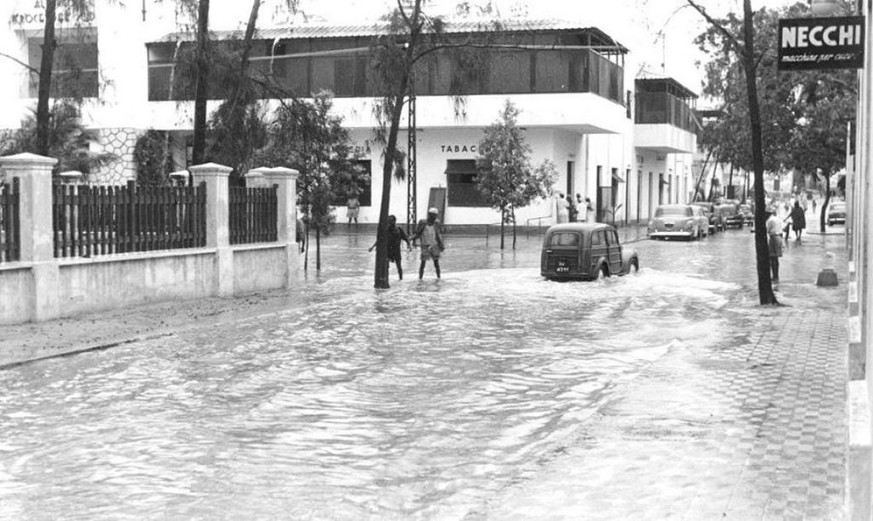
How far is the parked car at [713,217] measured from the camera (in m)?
57.6

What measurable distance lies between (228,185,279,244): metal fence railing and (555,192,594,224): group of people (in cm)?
2775

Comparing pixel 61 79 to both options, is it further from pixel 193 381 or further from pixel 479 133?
pixel 479 133

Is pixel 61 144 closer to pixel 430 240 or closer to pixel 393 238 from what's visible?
pixel 393 238

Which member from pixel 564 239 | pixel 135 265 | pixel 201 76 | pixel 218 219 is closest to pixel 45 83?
pixel 201 76

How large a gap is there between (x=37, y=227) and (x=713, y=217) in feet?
151

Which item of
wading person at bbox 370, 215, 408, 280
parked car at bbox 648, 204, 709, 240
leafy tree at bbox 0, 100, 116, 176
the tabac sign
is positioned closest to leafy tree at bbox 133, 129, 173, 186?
leafy tree at bbox 0, 100, 116, 176

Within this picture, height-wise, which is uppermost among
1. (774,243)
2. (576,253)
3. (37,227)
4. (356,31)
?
(356,31)

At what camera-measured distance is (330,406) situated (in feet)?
37.0

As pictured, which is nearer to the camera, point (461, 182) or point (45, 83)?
point (45, 83)

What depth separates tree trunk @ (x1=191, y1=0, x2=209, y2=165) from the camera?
24047 mm

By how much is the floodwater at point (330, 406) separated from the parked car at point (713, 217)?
36.2 metres

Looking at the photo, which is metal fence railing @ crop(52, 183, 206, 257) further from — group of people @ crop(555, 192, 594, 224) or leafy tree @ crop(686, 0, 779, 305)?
group of people @ crop(555, 192, 594, 224)

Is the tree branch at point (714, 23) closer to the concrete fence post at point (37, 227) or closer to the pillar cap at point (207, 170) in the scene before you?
the pillar cap at point (207, 170)

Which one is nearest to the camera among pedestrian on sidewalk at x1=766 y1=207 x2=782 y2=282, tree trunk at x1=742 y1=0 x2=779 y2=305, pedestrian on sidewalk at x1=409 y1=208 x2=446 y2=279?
tree trunk at x1=742 y1=0 x2=779 y2=305
